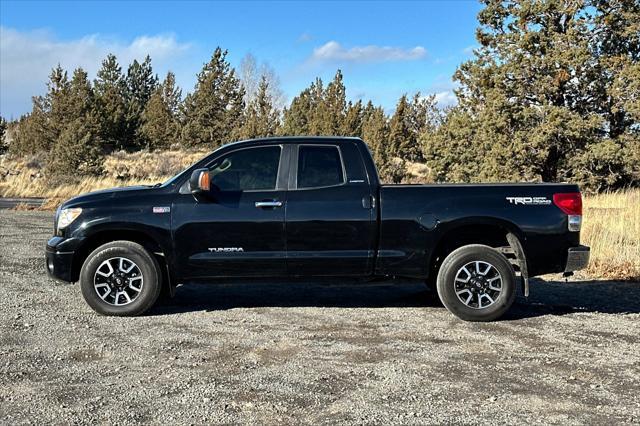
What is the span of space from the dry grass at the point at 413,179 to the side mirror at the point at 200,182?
6.48 m

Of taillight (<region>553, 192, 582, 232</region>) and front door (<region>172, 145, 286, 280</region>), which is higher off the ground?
taillight (<region>553, 192, 582, 232</region>)

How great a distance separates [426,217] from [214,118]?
4594 cm

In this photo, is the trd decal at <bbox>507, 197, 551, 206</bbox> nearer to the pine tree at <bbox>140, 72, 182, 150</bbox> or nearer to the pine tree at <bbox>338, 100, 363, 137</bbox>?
the pine tree at <bbox>338, 100, 363, 137</bbox>

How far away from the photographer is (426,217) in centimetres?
646

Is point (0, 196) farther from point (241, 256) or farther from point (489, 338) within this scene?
point (489, 338)

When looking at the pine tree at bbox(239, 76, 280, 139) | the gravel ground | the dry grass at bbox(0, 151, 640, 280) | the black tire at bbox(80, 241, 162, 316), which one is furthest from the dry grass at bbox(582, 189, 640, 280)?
the pine tree at bbox(239, 76, 280, 139)

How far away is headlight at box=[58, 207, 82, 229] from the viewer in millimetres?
6484

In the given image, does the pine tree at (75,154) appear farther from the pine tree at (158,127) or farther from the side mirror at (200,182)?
the side mirror at (200,182)

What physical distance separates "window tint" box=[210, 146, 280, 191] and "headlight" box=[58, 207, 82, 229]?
150 cm

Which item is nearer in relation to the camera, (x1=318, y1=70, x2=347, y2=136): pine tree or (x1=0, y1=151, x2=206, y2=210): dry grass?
(x1=0, y1=151, x2=206, y2=210): dry grass

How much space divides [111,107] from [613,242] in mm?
43088

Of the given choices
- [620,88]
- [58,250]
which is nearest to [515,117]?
[620,88]

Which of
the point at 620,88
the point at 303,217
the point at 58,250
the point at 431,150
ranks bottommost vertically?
the point at 58,250

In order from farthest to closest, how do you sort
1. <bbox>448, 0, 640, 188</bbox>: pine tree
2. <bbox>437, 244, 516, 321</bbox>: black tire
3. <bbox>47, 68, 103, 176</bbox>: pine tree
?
1. <bbox>47, 68, 103, 176</bbox>: pine tree
2. <bbox>448, 0, 640, 188</bbox>: pine tree
3. <bbox>437, 244, 516, 321</bbox>: black tire
